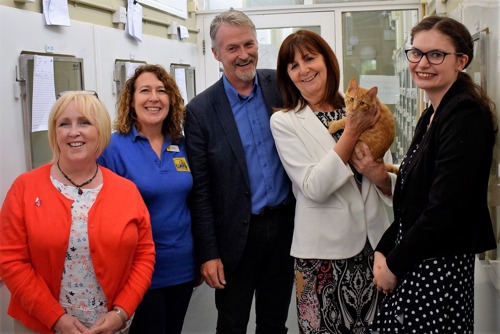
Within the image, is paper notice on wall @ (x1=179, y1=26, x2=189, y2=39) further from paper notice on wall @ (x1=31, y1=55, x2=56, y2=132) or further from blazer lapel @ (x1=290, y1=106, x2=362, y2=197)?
blazer lapel @ (x1=290, y1=106, x2=362, y2=197)

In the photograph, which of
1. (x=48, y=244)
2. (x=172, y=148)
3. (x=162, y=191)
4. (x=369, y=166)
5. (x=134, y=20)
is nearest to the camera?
(x=48, y=244)

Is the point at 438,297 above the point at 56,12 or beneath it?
beneath

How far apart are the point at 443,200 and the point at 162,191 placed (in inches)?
38.0

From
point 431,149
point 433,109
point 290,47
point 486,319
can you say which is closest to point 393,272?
point 431,149

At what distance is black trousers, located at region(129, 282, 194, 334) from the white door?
105 inches

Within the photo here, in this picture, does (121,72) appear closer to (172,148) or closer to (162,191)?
(172,148)

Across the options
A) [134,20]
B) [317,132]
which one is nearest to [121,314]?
[317,132]

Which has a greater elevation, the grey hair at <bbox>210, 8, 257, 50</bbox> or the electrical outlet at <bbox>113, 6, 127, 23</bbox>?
the electrical outlet at <bbox>113, 6, 127, 23</bbox>

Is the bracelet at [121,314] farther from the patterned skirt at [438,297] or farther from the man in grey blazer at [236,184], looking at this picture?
the patterned skirt at [438,297]

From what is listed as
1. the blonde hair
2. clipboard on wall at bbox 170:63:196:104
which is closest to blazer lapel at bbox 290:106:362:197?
the blonde hair

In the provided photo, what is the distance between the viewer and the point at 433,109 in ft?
5.41

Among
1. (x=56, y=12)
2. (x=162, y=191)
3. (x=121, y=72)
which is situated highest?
(x=56, y=12)

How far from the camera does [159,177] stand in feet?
6.52

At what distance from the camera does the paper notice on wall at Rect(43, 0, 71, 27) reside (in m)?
2.33
